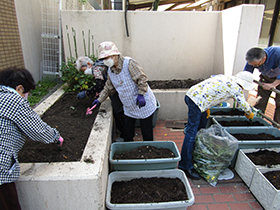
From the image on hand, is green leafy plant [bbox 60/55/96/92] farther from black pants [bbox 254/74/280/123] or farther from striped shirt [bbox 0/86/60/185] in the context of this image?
black pants [bbox 254/74/280/123]

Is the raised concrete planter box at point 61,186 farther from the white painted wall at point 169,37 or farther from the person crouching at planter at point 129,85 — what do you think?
the white painted wall at point 169,37

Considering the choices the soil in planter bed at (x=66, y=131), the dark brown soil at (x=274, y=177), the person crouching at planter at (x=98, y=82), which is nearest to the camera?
the soil in planter bed at (x=66, y=131)

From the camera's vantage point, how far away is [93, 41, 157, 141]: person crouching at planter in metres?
2.39

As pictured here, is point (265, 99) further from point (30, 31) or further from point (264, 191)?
point (30, 31)

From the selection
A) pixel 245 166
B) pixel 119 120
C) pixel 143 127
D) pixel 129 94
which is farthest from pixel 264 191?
pixel 119 120

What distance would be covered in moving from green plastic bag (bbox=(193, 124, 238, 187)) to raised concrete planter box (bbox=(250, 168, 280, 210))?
0.36 m

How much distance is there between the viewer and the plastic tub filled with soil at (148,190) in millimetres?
1875

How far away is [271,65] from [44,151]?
354 cm

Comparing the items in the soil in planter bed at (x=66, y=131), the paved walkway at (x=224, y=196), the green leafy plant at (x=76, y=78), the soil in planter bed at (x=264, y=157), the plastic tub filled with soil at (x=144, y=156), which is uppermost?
the green leafy plant at (x=76, y=78)

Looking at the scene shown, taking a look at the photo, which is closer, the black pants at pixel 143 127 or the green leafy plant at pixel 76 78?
the black pants at pixel 143 127

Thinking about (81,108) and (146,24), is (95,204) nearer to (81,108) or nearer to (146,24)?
(81,108)

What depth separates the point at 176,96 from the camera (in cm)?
420

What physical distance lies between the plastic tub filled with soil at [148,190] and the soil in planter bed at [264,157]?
1.07 m

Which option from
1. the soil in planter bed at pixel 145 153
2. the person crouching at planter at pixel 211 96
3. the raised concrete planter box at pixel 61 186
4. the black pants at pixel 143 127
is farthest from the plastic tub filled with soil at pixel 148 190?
the black pants at pixel 143 127
